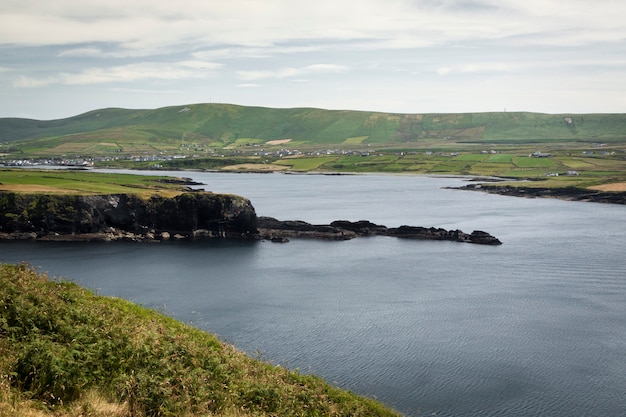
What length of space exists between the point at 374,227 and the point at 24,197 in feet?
201

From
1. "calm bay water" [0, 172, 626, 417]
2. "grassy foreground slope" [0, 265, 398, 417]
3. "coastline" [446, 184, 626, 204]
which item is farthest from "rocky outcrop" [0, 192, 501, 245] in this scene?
"grassy foreground slope" [0, 265, 398, 417]

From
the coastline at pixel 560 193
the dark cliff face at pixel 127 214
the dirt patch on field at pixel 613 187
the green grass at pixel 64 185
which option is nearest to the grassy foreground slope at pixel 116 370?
the dark cliff face at pixel 127 214

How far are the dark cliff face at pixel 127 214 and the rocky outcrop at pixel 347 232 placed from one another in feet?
15.8

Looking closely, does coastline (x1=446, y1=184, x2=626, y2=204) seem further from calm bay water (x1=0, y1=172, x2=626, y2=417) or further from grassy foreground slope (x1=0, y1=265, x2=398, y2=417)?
grassy foreground slope (x1=0, y1=265, x2=398, y2=417)

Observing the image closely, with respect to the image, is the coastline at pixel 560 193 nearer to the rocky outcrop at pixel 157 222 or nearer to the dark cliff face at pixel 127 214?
the rocky outcrop at pixel 157 222

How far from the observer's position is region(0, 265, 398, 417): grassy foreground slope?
17.8m

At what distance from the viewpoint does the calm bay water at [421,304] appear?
42094 mm

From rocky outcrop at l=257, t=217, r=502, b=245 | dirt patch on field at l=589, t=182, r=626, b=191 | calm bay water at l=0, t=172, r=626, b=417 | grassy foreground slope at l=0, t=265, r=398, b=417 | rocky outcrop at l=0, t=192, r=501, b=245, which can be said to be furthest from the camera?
dirt patch on field at l=589, t=182, r=626, b=191

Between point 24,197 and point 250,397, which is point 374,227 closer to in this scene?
point 24,197

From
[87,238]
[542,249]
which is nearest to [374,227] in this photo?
[542,249]

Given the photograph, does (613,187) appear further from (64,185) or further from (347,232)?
(64,185)

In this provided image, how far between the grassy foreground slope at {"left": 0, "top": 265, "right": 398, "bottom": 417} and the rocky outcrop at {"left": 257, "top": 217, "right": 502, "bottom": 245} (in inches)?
3059

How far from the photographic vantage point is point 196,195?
106m

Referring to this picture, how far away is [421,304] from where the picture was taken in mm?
63562
